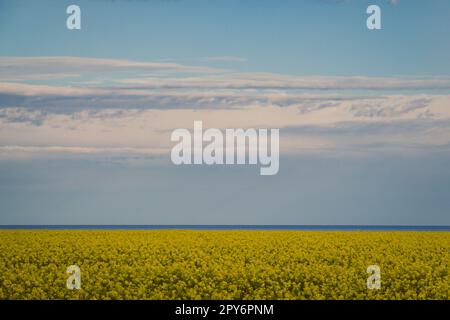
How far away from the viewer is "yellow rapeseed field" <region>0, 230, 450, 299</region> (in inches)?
634

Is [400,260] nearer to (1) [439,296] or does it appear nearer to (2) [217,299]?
(1) [439,296]

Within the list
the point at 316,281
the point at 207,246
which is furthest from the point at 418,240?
the point at 316,281

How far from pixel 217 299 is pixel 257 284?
1.76 m

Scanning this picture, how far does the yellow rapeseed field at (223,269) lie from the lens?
634 inches

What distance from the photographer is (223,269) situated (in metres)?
18.2

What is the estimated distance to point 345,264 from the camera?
19.7 meters
